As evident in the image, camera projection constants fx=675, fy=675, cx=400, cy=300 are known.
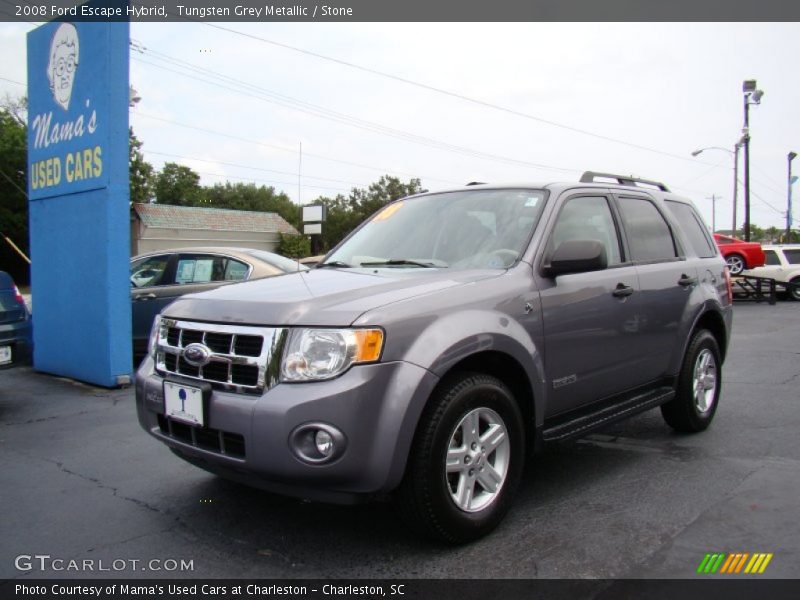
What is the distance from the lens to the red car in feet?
62.5

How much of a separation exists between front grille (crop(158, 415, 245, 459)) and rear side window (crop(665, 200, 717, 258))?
12.7 feet

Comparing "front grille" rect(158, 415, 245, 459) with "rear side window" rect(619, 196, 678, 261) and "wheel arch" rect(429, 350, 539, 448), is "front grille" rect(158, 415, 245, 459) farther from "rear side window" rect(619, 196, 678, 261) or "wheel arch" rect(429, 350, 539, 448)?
"rear side window" rect(619, 196, 678, 261)

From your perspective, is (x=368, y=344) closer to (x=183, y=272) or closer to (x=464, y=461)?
(x=464, y=461)

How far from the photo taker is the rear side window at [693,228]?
539 centimetres

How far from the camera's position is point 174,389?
10.7 feet

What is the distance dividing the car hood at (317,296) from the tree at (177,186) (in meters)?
80.1

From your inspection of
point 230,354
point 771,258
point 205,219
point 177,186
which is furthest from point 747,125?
point 177,186

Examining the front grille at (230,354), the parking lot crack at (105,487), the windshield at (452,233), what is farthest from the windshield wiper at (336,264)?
the parking lot crack at (105,487)

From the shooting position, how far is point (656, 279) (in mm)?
4574

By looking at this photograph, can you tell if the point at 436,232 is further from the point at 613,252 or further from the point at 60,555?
the point at 60,555

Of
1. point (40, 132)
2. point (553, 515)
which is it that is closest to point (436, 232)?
point (553, 515)

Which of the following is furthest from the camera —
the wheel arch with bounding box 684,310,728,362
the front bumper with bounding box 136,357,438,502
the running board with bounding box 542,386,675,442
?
the wheel arch with bounding box 684,310,728,362

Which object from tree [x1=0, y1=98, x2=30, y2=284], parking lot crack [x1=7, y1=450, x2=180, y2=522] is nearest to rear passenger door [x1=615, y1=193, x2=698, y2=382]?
parking lot crack [x1=7, y1=450, x2=180, y2=522]
